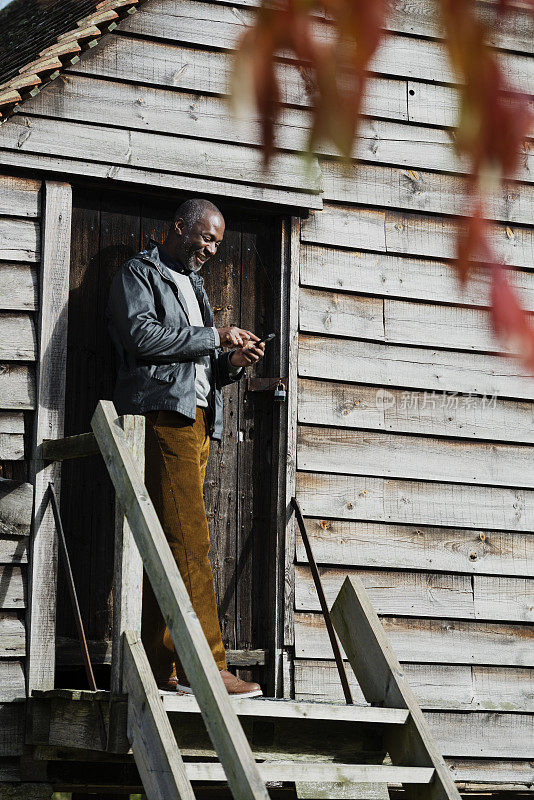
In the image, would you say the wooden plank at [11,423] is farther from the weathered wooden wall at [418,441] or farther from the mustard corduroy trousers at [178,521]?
the weathered wooden wall at [418,441]

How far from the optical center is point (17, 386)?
196 inches

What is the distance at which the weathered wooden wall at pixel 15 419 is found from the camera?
189 inches

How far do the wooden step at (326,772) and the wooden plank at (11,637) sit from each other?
1420 millimetres

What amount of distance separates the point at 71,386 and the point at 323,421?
124 centimetres

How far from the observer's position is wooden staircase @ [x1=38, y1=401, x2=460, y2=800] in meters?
3.52

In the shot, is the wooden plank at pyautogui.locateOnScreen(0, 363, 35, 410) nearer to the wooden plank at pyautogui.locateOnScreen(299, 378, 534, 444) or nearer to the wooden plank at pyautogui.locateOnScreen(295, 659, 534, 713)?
the wooden plank at pyautogui.locateOnScreen(299, 378, 534, 444)

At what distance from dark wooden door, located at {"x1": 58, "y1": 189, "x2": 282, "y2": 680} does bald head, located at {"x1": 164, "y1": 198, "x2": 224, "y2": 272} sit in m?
0.44

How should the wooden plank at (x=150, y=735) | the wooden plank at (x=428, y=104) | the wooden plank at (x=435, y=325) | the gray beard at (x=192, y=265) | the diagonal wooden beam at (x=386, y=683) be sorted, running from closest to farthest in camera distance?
the wooden plank at (x=150, y=735) < the diagonal wooden beam at (x=386, y=683) < the gray beard at (x=192, y=265) < the wooden plank at (x=435, y=325) < the wooden plank at (x=428, y=104)

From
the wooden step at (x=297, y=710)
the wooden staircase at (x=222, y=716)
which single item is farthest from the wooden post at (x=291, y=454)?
the wooden step at (x=297, y=710)

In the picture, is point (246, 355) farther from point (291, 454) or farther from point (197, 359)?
point (291, 454)

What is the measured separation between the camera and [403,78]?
5.98 metres

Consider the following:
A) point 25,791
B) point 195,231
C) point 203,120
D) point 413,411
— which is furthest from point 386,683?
point 203,120

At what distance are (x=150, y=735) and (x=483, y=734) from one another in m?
2.49

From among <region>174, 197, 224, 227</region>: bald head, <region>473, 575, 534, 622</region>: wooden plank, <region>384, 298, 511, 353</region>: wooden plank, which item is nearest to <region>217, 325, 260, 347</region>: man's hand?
<region>174, 197, 224, 227</region>: bald head
